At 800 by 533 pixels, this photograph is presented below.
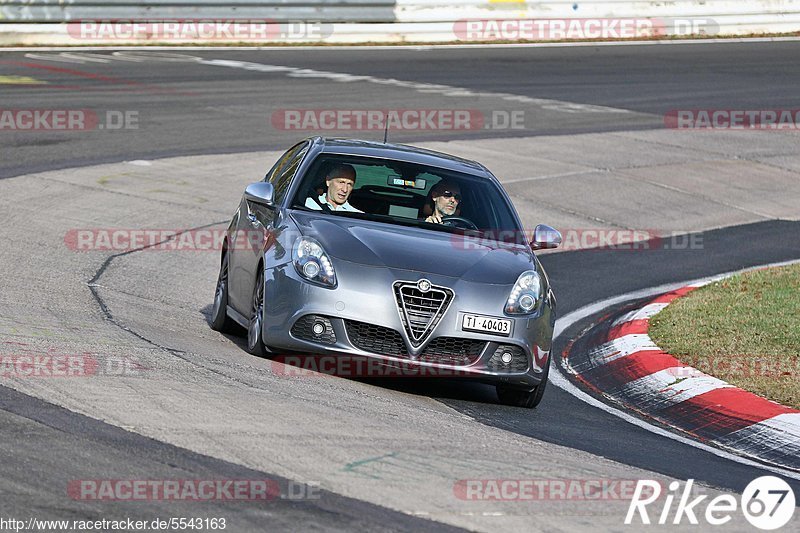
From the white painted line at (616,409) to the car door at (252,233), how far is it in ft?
7.44

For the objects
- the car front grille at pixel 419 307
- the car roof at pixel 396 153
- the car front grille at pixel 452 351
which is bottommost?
the car front grille at pixel 452 351

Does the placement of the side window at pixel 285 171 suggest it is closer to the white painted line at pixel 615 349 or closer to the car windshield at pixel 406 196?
the car windshield at pixel 406 196

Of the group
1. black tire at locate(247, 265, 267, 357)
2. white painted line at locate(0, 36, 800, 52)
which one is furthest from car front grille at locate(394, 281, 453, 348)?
white painted line at locate(0, 36, 800, 52)

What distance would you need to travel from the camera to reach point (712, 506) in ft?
19.8

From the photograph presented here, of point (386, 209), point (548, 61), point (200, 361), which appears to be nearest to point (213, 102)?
point (548, 61)

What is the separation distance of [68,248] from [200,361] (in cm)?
453

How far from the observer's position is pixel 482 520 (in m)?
5.42

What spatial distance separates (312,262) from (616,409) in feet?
7.33

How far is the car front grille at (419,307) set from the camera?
794 cm

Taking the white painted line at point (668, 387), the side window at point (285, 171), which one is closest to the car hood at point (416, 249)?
the side window at point (285, 171)

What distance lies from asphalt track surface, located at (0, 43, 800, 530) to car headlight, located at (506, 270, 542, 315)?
63 cm

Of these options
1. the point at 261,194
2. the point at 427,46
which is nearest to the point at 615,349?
the point at 261,194

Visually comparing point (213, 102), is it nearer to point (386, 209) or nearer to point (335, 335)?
point (386, 209)

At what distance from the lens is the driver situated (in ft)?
30.5
